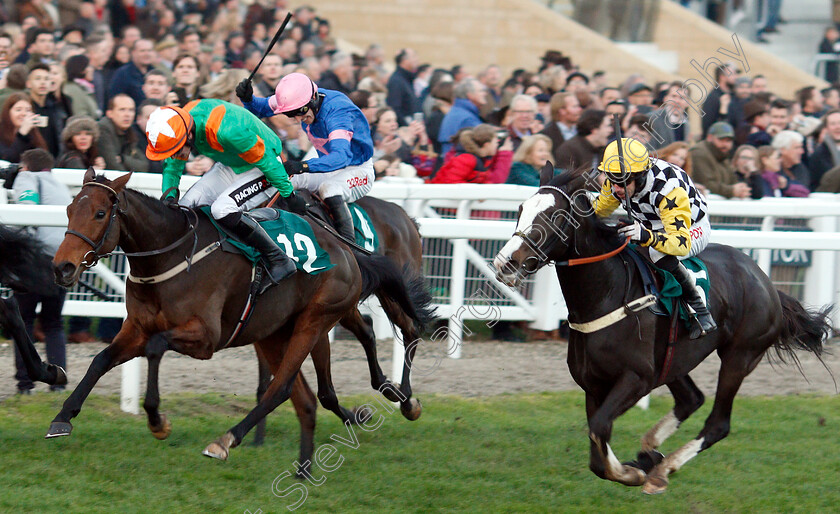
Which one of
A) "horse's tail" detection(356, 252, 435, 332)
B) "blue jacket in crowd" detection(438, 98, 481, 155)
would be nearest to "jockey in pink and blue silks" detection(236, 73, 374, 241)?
"horse's tail" detection(356, 252, 435, 332)

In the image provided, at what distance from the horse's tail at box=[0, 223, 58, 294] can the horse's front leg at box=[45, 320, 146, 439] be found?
82 centimetres

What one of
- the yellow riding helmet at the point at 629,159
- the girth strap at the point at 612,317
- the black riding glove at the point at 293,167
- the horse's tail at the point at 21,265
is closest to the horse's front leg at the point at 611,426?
the girth strap at the point at 612,317

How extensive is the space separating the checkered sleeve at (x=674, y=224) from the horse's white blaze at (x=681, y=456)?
0.95 meters

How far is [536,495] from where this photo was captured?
4777mm

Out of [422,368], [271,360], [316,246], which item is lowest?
[422,368]

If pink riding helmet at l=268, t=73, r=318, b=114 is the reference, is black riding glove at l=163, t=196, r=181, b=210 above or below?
below

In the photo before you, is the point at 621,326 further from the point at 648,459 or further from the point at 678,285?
the point at 648,459

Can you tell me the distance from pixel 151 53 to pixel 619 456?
5351 millimetres

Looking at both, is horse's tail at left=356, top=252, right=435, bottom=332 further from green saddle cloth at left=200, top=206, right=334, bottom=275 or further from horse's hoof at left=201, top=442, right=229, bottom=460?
horse's hoof at left=201, top=442, right=229, bottom=460

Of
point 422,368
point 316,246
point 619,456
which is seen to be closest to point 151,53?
point 422,368

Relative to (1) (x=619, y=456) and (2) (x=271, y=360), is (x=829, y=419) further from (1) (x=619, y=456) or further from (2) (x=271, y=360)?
(2) (x=271, y=360)

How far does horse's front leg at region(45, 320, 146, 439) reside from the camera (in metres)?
4.30

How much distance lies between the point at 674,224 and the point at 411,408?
A: 175 cm

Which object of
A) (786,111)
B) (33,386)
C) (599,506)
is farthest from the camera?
(786,111)
